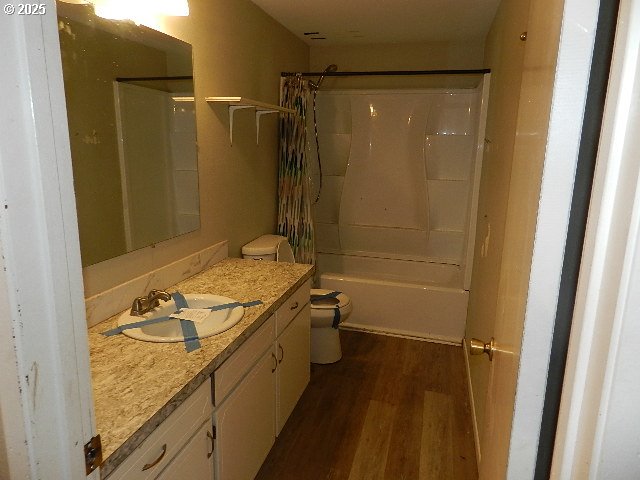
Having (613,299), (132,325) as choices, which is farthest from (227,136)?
(613,299)

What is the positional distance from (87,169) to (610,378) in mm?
1592

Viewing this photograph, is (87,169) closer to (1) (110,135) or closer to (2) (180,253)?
(1) (110,135)

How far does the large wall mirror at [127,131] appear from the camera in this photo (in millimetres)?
1461

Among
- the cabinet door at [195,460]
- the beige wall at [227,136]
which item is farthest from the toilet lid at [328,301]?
the cabinet door at [195,460]

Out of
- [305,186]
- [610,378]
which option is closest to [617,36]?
[610,378]

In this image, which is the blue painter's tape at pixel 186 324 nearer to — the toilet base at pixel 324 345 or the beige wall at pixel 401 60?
the toilet base at pixel 324 345

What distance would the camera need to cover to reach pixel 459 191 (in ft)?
12.2

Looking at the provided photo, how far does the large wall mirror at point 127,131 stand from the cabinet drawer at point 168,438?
25.6 inches

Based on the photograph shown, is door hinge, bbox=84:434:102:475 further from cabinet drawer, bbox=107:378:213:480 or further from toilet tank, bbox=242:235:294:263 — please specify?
toilet tank, bbox=242:235:294:263

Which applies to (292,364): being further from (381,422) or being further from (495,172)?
(495,172)

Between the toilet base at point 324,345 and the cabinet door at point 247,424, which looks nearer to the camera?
the cabinet door at point 247,424

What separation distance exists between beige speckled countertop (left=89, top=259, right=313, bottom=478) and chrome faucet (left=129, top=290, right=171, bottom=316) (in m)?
0.08

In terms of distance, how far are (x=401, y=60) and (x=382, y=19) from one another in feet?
2.53

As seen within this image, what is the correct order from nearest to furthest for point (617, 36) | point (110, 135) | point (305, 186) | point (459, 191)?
point (617, 36) → point (110, 135) → point (305, 186) → point (459, 191)
